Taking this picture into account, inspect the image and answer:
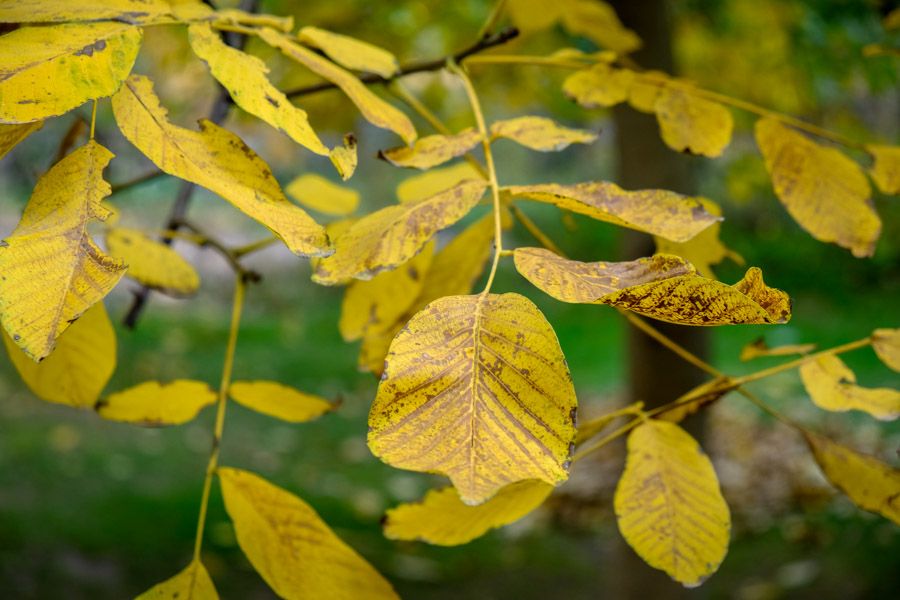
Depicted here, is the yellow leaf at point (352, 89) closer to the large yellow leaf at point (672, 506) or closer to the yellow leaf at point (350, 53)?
the yellow leaf at point (350, 53)

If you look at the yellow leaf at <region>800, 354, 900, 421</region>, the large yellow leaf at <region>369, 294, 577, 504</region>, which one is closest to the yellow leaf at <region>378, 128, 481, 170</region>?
the large yellow leaf at <region>369, 294, 577, 504</region>

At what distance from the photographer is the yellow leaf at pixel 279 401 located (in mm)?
613

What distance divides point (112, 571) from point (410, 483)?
5.16ft

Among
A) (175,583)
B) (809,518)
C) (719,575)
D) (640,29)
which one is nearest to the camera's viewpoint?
(175,583)

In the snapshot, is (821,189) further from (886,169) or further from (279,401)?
(279,401)

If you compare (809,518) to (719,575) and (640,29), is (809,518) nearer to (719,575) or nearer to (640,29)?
(719,575)

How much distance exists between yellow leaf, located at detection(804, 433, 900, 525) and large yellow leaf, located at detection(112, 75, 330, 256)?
1.21 ft

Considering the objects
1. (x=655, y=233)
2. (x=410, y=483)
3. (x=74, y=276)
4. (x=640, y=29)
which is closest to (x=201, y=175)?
(x=74, y=276)

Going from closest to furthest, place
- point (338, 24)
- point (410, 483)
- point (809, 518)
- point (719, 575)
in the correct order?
point (338, 24)
point (719, 575)
point (809, 518)
point (410, 483)

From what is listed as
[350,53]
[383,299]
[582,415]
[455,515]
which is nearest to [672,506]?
[455,515]

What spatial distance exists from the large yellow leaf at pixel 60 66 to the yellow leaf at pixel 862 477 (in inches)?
19.3

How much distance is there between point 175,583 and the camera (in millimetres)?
468

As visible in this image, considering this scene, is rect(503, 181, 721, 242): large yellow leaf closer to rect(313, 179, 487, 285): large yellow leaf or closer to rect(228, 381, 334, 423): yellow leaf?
rect(313, 179, 487, 285): large yellow leaf

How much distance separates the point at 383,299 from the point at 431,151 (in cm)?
13
